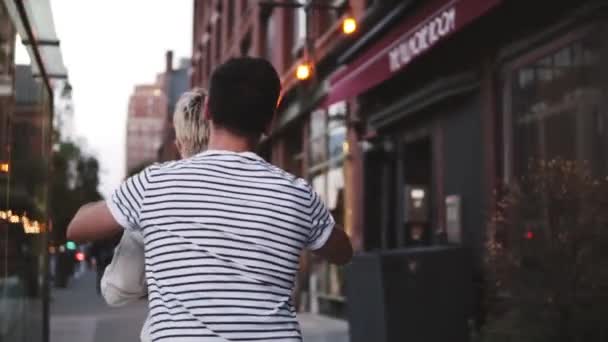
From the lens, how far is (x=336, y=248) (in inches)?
101

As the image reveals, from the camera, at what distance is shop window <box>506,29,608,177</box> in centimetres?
801

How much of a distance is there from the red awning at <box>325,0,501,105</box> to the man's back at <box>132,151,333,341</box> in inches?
233

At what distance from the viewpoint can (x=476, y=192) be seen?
10.8 m

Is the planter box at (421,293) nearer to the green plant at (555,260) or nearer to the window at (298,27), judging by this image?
the green plant at (555,260)

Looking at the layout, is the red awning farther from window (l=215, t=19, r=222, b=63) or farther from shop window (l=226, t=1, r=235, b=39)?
window (l=215, t=19, r=222, b=63)

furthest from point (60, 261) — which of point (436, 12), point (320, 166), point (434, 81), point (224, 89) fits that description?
point (224, 89)

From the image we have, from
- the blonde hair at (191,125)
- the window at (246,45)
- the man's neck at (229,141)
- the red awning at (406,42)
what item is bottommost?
the man's neck at (229,141)

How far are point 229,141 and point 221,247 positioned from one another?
0.30 metres

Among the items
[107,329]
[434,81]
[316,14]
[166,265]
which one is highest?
[316,14]

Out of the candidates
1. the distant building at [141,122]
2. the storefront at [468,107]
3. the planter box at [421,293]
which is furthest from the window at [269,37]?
the distant building at [141,122]

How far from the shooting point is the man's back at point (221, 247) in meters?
2.27

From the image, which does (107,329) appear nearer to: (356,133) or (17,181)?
(356,133)

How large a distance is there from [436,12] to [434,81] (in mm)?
2396

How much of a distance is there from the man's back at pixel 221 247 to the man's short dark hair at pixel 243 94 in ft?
0.29
